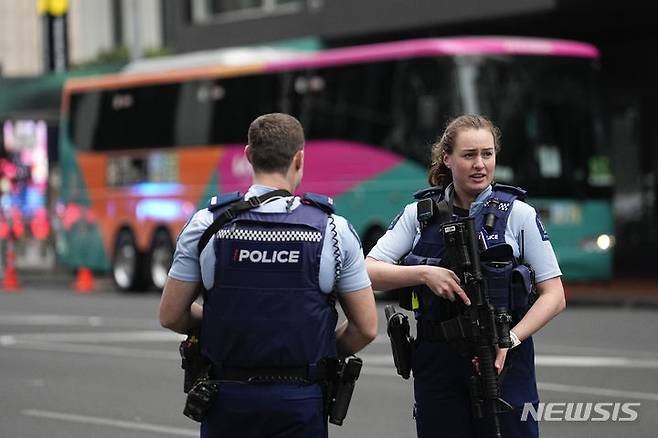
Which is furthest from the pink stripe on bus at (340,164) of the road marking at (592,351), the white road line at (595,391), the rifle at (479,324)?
the rifle at (479,324)

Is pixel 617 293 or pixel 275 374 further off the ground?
pixel 275 374

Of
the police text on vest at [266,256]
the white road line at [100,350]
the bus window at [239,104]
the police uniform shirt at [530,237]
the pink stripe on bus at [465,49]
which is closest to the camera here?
the police text on vest at [266,256]

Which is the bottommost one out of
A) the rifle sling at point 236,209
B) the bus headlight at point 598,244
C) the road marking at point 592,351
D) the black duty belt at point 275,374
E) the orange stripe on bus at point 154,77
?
the road marking at point 592,351

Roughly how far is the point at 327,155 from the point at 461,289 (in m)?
16.8

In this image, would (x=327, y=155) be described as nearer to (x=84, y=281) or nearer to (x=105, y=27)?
(x=84, y=281)

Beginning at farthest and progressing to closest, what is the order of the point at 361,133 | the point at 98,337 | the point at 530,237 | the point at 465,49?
the point at 361,133
the point at 465,49
the point at 98,337
the point at 530,237

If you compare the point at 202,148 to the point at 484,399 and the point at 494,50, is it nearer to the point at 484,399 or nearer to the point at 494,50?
the point at 494,50

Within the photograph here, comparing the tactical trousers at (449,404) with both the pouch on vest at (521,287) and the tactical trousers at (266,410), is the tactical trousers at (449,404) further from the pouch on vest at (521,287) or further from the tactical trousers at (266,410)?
the tactical trousers at (266,410)

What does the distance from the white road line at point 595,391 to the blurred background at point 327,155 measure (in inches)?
0.9

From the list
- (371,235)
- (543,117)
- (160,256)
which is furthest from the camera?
(160,256)

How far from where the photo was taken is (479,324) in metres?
5.33

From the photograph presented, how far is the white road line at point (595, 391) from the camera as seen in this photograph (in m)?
11.4

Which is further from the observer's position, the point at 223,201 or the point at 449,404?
the point at 449,404

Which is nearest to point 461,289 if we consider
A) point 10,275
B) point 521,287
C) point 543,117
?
point 521,287
